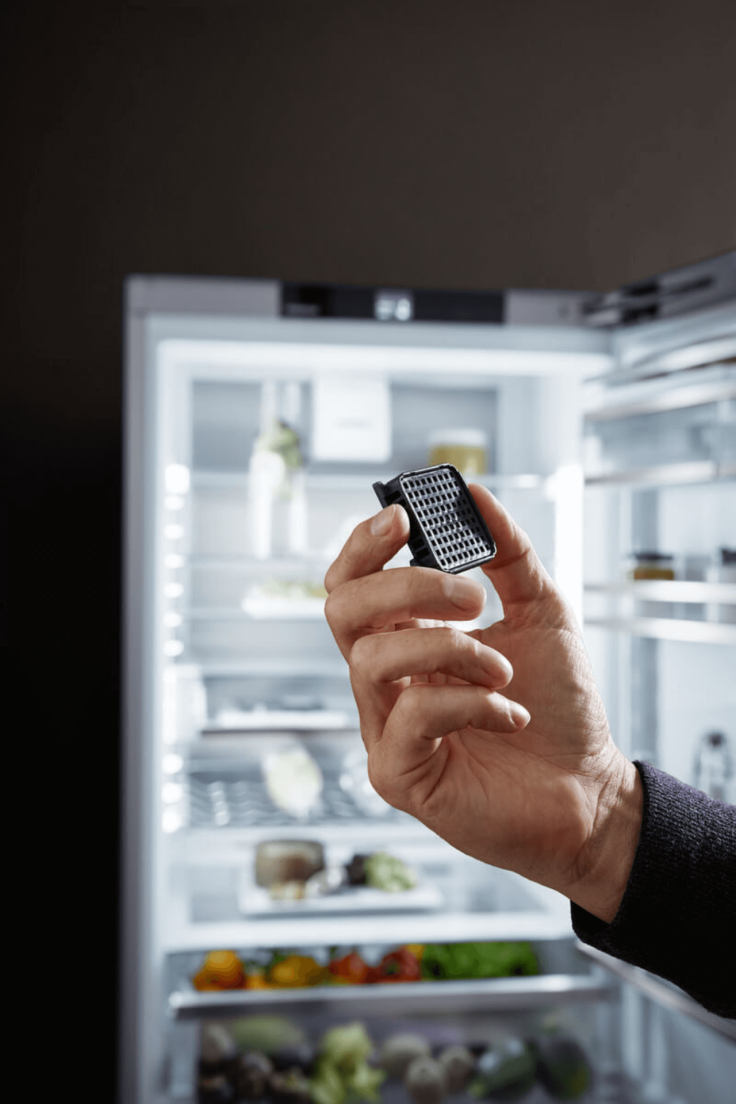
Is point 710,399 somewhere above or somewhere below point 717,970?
above

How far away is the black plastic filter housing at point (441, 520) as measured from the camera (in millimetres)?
743

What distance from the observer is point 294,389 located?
2.21 meters

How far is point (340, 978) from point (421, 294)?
1.38 metres

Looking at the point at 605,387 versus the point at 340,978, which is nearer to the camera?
the point at 605,387

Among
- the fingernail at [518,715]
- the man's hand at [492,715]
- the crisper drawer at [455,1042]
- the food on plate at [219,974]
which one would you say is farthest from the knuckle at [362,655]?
Result: the food on plate at [219,974]

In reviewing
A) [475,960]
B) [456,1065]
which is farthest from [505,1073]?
[475,960]

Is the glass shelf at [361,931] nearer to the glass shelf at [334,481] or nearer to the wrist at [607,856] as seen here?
the glass shelf at [334,481]

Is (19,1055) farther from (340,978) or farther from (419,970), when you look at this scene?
(419,970)

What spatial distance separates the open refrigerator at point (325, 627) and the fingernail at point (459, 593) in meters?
0.87

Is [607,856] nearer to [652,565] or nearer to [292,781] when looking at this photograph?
[652,565]

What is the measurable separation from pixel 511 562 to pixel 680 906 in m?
0.34

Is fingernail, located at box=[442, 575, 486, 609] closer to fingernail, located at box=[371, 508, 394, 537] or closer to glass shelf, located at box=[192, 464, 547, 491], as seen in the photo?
fingernail, located at box=[371, 508, 394, 537]

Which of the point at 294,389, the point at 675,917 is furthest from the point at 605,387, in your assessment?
the point at 675,917

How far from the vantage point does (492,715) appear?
669 mm
